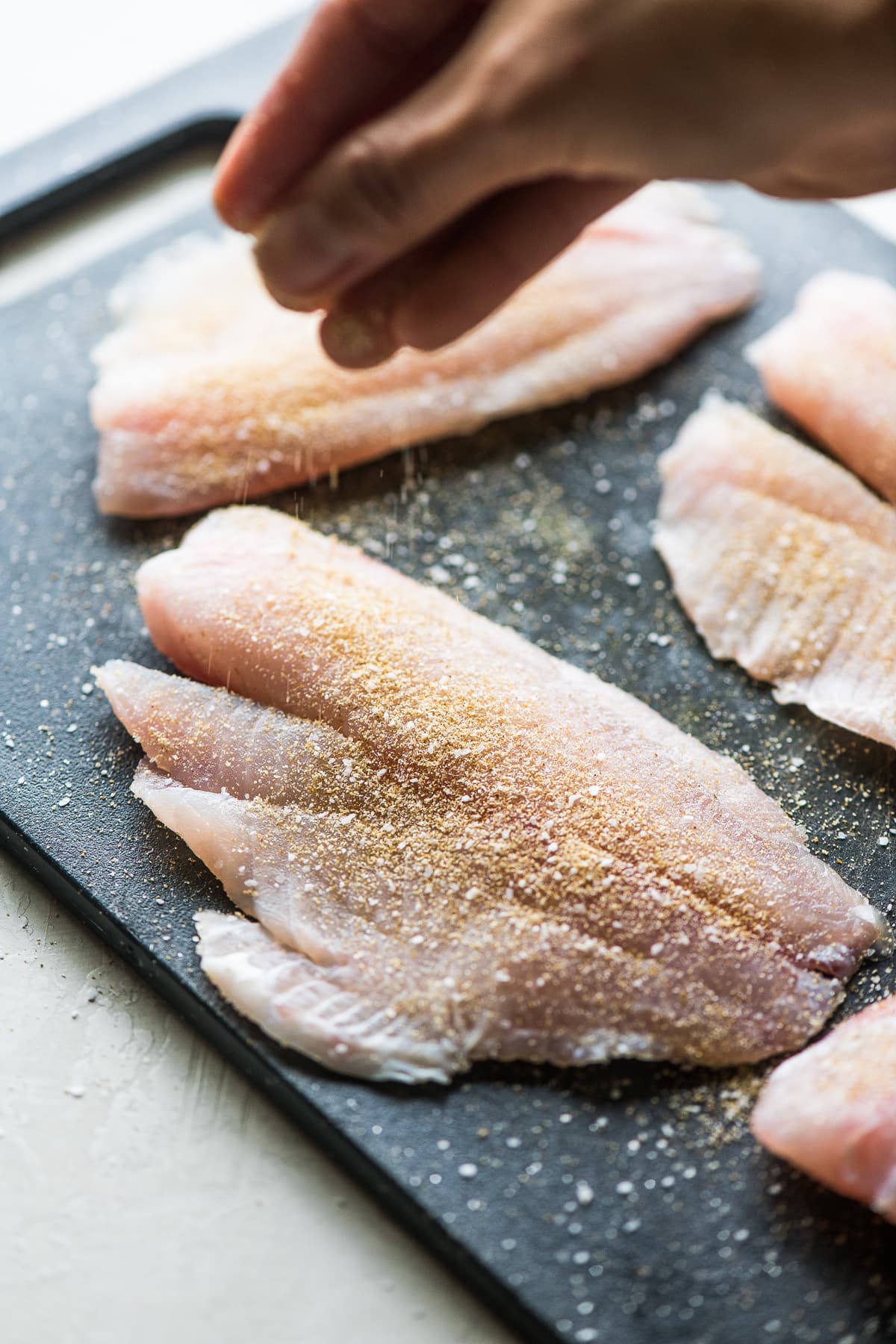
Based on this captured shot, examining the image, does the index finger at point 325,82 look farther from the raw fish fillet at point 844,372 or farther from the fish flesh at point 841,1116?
the fish flesh at point 841,1116

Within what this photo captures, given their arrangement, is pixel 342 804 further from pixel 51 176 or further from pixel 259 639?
pixel 51 176

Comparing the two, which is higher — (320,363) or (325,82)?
(325,82)

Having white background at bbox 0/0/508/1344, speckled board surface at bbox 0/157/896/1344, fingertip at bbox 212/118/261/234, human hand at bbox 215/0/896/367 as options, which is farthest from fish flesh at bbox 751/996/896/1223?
fingertip at bbox 212/118/261/234

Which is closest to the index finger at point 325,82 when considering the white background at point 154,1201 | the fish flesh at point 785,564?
the fish flesh at point 785,564

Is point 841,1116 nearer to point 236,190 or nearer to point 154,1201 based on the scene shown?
point 154,1201

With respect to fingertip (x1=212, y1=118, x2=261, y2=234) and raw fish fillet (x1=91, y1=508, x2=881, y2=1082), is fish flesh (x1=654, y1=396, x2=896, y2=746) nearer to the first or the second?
raw fish fillet (x1=91, y1=508, x2=881, y2=1082)

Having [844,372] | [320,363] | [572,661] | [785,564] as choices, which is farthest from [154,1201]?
[844,372]
